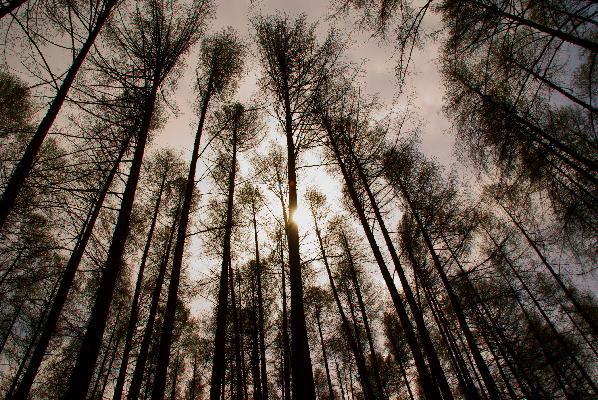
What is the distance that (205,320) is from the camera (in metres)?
20.2

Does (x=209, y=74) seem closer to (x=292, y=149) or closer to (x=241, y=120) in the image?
(x=241, y=120)

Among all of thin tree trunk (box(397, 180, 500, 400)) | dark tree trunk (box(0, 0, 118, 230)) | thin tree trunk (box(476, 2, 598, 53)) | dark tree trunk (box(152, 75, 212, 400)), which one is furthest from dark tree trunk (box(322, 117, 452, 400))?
dark tree trunk (box(0, 0, 118, 230))

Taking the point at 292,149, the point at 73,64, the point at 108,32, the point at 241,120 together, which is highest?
the point at 241,120

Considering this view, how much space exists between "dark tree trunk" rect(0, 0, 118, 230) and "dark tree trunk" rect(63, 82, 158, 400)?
1.10 m

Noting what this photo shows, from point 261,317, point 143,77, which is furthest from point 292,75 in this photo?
point 261,317

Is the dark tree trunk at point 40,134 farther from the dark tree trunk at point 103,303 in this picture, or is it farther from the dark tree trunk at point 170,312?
the dark tree trunk at point 170,312

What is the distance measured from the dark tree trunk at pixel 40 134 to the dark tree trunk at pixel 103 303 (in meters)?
1.10

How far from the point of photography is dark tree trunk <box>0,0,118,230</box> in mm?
2900

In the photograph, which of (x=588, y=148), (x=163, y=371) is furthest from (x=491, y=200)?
(x=163, y=371)

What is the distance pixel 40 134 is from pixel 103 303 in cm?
216

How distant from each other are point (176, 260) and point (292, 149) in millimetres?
3343

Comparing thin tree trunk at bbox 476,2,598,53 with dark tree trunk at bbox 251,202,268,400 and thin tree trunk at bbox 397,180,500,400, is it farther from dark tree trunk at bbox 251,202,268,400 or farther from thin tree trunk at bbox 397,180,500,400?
dark tree trunk at bbox 251,202,268,400

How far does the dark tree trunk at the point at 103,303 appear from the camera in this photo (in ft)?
10.2

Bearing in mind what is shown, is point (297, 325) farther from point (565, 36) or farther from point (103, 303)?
point (565, 36)
